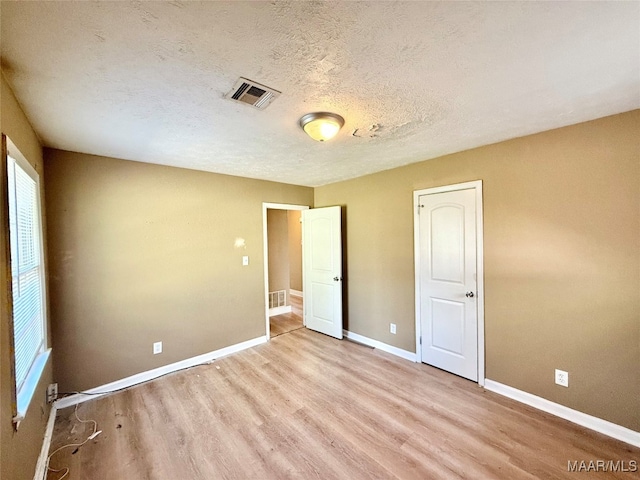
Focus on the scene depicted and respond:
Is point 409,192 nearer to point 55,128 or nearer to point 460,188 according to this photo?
point 460,188

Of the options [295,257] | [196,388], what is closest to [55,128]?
[196,388]

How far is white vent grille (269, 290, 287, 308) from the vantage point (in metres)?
5.18

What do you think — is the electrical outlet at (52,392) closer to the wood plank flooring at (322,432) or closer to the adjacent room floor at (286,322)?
the wood plank flooring at (322,432)

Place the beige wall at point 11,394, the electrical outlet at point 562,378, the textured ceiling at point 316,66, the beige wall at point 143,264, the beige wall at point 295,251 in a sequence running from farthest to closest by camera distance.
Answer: the beige wall at point 295,251 → the beige wall at point 143,264 → the electrical outlet at point 562,378 → the beige wall at point 11,394 → the textured ceiling at point 316,66

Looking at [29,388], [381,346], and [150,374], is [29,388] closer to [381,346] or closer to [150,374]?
[150,374]

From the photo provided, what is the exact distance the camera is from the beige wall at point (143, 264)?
2.45m

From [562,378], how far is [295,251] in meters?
5.31

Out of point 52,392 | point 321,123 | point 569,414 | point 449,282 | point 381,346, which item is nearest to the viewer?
point 321,123

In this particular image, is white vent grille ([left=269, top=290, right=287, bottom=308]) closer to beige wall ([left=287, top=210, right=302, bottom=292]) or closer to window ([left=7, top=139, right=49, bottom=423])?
beige wall ([left=287, top=210, right=302, bottom=292])

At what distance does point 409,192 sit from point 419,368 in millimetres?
2072


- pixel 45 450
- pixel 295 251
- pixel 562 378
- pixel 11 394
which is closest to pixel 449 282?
pixel 562 378

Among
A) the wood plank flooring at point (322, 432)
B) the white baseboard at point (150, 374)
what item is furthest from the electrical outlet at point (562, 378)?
the white baseboard at point (150, 374)

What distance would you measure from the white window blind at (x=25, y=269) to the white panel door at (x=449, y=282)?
10.8 feet

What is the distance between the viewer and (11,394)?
4.17ft
